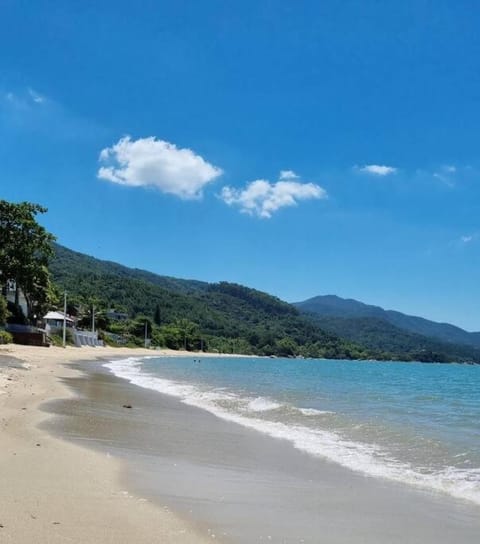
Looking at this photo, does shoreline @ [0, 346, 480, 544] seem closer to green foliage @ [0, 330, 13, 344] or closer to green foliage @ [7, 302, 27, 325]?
green foliage @ [0, 330, 13, 344]

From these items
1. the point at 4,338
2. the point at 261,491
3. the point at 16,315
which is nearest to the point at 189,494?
the point at 261,491

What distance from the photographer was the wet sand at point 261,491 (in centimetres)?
577

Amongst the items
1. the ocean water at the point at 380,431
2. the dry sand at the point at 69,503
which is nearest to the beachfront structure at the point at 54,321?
the ocean water at the point at 380,431

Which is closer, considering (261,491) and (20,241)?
(261,491)

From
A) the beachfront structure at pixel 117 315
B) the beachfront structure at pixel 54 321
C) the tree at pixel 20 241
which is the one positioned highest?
the tree at pixel 20 241

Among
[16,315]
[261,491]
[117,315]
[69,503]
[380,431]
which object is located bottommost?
[380,431]

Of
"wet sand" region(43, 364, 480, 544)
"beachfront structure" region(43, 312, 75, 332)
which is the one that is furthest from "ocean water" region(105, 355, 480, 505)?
"beachfront structure" region(43, 312, 75, 332)

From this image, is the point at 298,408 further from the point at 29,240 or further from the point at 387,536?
the point at 29,240

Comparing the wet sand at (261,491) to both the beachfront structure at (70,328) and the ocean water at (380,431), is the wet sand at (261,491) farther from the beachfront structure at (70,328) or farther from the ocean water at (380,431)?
the beachfront structure at (70,328)

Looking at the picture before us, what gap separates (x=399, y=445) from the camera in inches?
479

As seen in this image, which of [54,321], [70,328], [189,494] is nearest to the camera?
[189,494]

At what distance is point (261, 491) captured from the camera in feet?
24.2

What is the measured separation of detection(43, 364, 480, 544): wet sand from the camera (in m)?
5.77

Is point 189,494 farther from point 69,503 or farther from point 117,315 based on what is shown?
point 117,315
